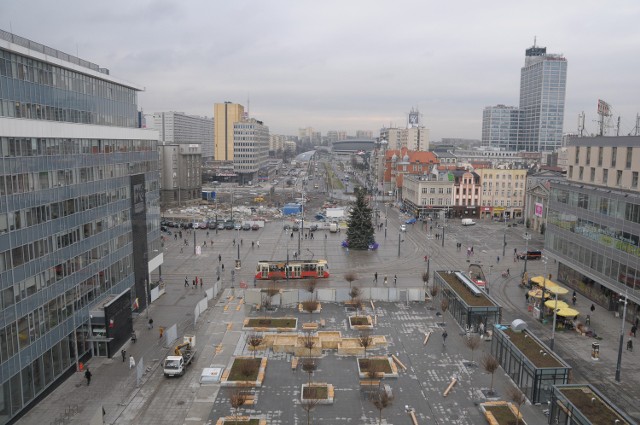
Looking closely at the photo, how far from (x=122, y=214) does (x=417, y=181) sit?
6870 cm

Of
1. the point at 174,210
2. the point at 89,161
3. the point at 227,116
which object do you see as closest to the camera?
the point at 89,161

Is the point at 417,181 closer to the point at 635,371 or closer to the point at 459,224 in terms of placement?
the point at 459,224

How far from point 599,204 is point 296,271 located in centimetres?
2680

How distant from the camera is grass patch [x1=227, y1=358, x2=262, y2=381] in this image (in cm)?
2468

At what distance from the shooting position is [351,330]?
3294 cm

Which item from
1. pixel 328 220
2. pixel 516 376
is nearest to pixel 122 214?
pixel 516 376

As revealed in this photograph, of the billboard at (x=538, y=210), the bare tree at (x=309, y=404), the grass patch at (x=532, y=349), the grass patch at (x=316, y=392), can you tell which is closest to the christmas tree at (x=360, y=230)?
the billboard at (x=538, y=210)

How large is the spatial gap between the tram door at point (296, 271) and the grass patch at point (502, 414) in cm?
2698

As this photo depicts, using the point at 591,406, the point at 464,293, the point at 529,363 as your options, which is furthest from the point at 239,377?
the point at 464,293

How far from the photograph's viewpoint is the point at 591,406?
1994cm

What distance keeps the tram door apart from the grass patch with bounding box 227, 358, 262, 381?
19948 mm

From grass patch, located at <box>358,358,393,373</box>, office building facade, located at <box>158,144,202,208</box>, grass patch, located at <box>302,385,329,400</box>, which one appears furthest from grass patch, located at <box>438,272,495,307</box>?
office building facade, located at <box>158,144,202,208</box>

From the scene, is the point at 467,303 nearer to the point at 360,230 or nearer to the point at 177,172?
the point at 360,230

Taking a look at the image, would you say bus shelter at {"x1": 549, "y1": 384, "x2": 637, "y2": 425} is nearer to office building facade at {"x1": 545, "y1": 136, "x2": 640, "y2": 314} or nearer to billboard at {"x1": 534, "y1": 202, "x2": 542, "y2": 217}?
office building facade at {"x1": 545, "y1": 136, "x2": 640, "y2": 314}
